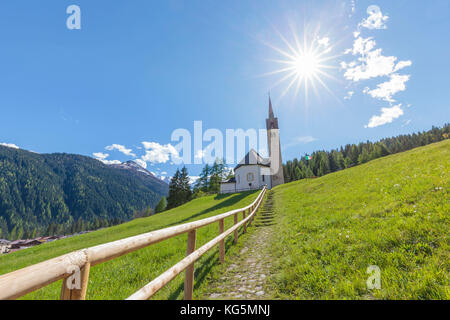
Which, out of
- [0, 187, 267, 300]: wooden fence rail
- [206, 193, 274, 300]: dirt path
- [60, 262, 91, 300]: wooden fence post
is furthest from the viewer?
[206, 193, 274, 300]: dirt path

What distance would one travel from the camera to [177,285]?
13.3ft

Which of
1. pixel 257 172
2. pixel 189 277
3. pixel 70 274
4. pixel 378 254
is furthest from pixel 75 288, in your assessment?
pixel 257 172

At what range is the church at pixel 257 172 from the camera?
49.8 m

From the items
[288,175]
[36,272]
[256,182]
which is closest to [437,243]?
[36,272]

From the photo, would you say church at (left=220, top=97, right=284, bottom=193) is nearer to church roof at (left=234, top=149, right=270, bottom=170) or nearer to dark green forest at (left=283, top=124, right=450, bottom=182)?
church roof at (left=234, top=149, right=270, bottom=170)

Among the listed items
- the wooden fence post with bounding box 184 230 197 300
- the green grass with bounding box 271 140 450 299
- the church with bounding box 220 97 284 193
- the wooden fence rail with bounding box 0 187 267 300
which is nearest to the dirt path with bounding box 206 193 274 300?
the green grass with bounding box 271 140 450 299

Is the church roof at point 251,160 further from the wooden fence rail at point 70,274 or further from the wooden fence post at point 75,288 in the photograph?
the wooden fence post at point 75,288

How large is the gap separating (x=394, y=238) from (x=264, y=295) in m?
3.03

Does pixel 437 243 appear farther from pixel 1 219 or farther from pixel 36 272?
pixel 1 219

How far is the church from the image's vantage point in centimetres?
4975

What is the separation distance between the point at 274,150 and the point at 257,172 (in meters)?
10.5

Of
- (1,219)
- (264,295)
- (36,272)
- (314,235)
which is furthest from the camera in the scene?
(1,219)

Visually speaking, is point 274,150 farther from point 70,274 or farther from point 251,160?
point 70,274

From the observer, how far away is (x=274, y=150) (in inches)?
2215
